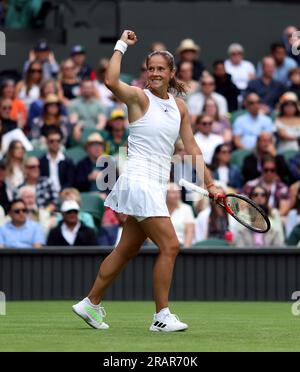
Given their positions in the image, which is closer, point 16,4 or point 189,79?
point 189,79

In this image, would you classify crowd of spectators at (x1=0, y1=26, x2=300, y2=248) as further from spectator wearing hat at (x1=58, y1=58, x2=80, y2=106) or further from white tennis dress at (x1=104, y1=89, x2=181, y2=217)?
white tennis dress at (x1=104, y1=89, x2=181, y2=217)

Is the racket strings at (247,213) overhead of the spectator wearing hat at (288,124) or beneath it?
beneath

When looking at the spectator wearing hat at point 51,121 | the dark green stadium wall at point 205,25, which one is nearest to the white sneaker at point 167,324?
the spectator wearing hat at point 51,121

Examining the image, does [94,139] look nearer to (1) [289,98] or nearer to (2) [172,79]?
(1) [289,98]

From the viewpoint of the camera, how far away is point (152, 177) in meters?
9.67

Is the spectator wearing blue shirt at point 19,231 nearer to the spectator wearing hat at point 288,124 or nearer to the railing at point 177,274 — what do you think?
the railing at point 177,274

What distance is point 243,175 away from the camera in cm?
1723

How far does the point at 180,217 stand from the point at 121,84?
625 centimetres

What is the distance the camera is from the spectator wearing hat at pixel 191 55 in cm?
1955

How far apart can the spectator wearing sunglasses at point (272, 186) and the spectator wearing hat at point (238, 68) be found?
2.76m
